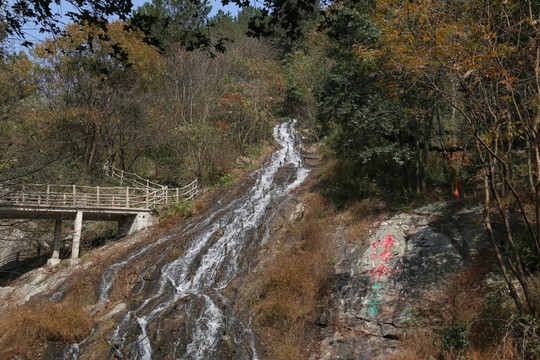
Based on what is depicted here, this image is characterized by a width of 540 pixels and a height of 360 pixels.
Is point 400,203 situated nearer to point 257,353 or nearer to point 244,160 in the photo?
point 257,353

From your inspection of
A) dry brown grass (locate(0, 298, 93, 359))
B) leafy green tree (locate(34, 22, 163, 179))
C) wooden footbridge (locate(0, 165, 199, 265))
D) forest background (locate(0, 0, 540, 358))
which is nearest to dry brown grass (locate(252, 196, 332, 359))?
forest background (locate(0, 0, 540, 358))

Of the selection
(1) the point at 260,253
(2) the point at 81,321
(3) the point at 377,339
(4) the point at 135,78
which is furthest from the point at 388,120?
(4) the point at 135,78

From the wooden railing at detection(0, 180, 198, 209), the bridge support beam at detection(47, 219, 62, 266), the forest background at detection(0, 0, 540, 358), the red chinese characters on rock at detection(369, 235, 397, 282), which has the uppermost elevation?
the forest background at detection(0, 0, 540, 358)

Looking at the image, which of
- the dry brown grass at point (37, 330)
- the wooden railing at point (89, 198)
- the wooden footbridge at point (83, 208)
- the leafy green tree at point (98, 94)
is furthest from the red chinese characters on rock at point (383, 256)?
the leafy green tree at point (98, 94)

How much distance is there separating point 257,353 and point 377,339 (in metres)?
2.82

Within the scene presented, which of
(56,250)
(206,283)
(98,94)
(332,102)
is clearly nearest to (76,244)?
(56,250)

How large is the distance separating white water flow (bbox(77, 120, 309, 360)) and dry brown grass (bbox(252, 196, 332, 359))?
589 millimetres

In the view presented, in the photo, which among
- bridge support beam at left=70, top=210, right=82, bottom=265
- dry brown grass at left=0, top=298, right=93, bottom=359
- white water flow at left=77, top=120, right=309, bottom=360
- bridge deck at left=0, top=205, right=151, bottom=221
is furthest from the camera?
bridge support beam at left=70, top=210, right=82, bottom=265

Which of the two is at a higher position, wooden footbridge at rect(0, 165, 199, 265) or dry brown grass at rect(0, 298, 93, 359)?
wooden footbridge at rect(0, 165, 199, 265)

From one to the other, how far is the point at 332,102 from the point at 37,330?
12.5m

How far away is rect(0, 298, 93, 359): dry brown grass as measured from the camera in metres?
10.2

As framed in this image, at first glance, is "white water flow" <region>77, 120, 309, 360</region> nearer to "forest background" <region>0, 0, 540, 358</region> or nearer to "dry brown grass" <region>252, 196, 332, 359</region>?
"dry brown grass" <region>252, 196, 332, 359</region>

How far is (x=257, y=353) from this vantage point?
30.1ft

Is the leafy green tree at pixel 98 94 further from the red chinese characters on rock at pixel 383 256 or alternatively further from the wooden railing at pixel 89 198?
the red chinese characters on rock at pixel 383 256
